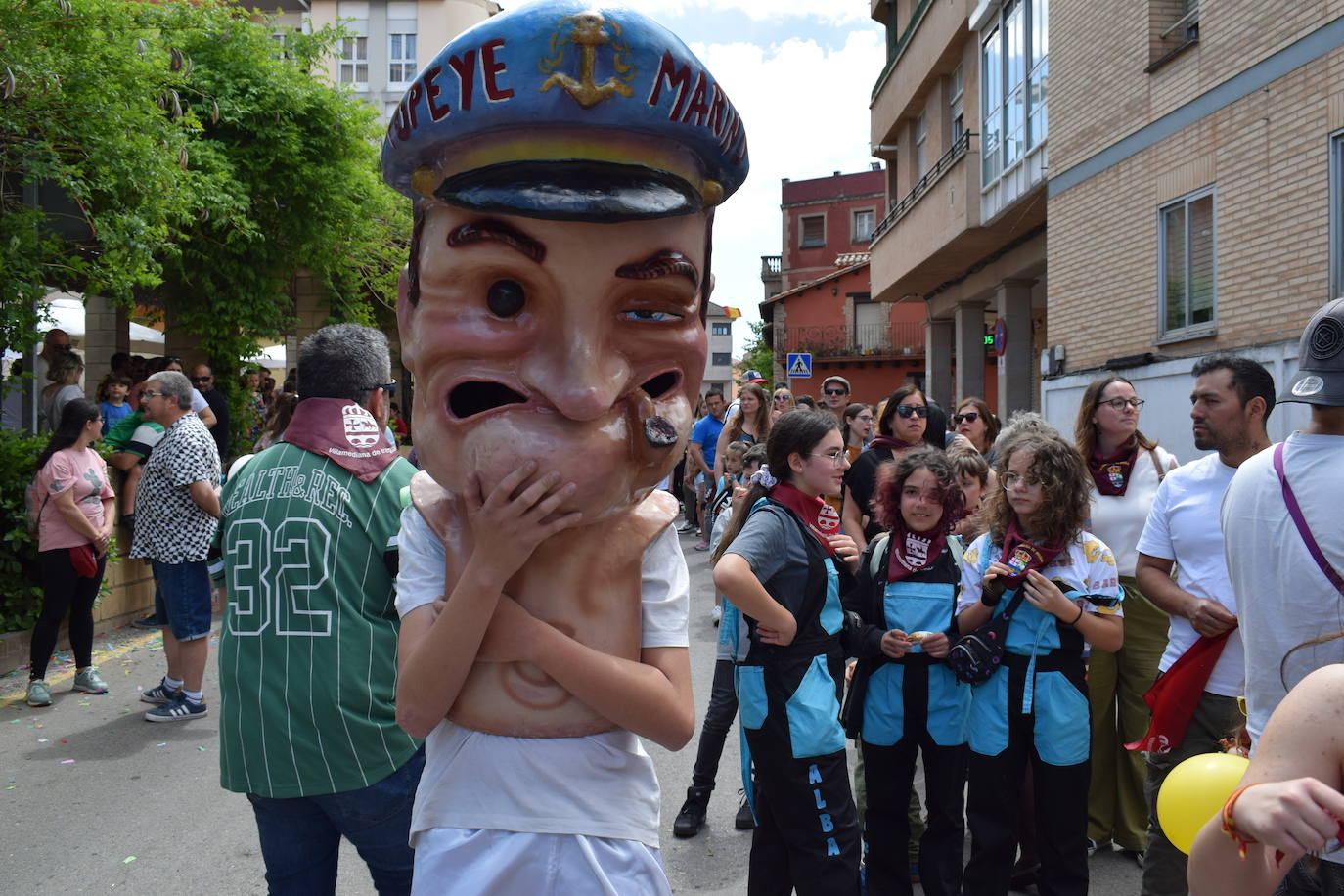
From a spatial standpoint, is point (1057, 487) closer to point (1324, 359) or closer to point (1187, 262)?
point (1324, 359)

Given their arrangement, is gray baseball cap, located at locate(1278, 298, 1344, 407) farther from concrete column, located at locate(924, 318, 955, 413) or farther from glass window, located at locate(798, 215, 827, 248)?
Result: glass window, located at locate(798, 215, 827, 248)

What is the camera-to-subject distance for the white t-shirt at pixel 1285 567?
2.50 metres

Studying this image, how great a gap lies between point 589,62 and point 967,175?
1431 centimetres

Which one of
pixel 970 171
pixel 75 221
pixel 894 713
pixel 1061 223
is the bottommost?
pixel 894 713

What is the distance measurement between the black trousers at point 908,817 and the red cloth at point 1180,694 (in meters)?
0.62

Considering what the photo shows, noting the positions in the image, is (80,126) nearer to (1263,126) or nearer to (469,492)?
(469,492)

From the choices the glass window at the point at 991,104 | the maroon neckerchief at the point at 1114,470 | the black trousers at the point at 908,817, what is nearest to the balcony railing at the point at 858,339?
the glass window at the point at 991,104

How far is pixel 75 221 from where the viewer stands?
8.17 m

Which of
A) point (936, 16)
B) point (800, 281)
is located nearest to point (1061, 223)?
point (936, 16)

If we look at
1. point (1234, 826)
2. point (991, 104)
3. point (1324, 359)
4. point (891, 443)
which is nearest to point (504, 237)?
point (1234, 826)

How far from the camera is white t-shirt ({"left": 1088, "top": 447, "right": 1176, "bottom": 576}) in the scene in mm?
4441

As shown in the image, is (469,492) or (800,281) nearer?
(469,492)

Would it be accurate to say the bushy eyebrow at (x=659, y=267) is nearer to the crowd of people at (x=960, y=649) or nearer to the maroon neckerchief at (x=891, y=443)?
the crowd of people at (x=960, y=649)

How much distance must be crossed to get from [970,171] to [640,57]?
46.9 ft
